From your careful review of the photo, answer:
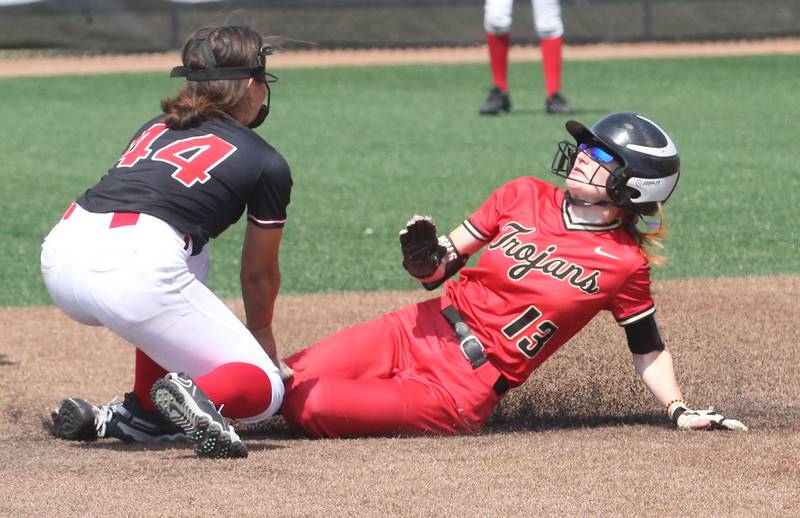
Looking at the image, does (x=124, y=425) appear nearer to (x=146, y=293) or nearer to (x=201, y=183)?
(x=146, y=293)

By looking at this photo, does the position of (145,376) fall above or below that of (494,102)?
above

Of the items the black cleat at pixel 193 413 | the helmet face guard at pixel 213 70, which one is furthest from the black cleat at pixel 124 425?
the helmet face guard at pixel 213 70

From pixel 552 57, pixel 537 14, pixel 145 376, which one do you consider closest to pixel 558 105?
pixel 552 57

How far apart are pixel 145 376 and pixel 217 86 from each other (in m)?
0.95

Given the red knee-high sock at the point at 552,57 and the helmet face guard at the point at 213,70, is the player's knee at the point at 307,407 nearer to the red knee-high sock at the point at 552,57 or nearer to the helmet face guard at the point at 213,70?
the helmet face guard at the point at 213,70

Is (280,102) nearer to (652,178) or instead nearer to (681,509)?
(652,178)

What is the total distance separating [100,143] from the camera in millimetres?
11461

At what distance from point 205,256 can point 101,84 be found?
12.8 meters

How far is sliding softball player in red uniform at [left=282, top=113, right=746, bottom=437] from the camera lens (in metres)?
4.11

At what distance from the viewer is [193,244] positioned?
3.88 m

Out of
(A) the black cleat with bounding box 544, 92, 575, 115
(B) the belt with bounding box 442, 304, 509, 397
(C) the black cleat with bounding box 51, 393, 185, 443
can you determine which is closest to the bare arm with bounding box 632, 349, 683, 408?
(B) the belt with bounding box 442, 304, 509, 397

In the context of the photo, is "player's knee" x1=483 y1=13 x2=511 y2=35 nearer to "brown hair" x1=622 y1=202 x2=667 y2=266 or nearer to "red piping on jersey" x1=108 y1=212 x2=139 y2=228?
"brown hair" x1=622 y1=202 x2=667 y2=266

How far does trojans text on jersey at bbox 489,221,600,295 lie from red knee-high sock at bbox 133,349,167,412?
3.73ft

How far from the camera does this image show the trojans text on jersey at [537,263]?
4102 millimetres
